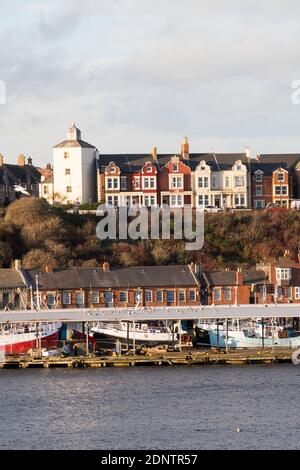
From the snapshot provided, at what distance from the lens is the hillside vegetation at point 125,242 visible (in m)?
95.1

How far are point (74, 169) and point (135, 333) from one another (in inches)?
1220

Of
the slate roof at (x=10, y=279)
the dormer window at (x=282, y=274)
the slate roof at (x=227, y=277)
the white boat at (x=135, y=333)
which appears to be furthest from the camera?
the dormer window at (x=282, y=274)

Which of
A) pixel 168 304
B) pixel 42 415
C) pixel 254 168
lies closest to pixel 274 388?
pixel 42 415

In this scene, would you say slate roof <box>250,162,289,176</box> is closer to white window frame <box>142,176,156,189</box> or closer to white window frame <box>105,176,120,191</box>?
white window frame <box>142,176,156,189</box>

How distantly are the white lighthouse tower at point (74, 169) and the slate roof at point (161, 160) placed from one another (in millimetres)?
1067

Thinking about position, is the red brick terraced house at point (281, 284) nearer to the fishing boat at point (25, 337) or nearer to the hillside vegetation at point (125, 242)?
the hillside vegetation at point (125, 242)

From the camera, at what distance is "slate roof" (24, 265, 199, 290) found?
85.2 meters

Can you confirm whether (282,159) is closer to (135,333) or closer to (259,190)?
(259,190)

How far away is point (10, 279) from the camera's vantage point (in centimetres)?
8500

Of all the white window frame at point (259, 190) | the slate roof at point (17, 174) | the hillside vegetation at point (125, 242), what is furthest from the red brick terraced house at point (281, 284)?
the slate roof at point (17, 174)

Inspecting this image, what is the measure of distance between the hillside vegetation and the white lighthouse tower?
5.61 m

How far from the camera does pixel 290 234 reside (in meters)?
102

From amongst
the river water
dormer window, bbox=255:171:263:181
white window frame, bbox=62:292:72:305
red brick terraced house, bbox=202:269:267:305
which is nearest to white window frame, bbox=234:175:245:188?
dormer window, bbox=255:171:263:181
